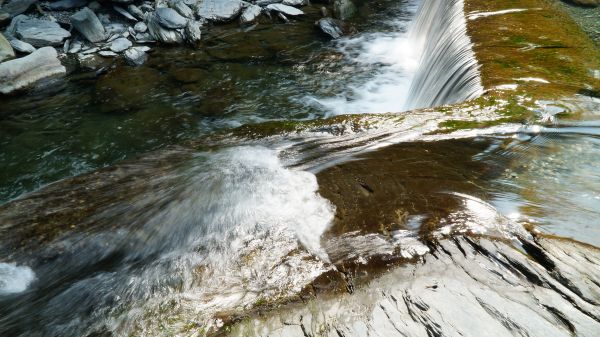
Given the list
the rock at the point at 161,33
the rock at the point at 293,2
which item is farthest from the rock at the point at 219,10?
the rock at the point at 161,33

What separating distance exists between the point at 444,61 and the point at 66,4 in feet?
34.1

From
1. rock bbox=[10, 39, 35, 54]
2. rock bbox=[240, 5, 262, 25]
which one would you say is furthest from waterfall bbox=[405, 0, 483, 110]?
rock bbox=[10, 39, 35, 54]

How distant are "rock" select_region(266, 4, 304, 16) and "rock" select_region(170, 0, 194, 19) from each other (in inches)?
88.8

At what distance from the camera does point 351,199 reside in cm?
322

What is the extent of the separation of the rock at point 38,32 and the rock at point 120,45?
1.25 m

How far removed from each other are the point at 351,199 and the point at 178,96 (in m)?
5.90

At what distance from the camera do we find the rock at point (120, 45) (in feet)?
33.1

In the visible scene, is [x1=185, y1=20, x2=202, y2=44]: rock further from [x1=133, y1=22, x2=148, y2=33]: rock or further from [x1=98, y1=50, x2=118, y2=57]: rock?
[x1=98, y1=50, x2=118, y2=57]: rock

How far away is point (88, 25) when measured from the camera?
1034 cm

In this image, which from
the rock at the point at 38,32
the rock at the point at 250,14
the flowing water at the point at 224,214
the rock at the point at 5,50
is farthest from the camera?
the rock at the point at 250,14

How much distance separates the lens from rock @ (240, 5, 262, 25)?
11.8 m

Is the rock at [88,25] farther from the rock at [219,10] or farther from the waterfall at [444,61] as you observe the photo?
the waterfall at [444,61]

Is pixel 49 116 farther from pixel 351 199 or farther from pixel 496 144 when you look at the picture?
pixel 496 144

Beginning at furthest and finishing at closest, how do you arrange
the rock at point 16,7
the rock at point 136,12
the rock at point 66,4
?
the rock at point 136,12 < the rock at point 66,4 < the rock at point 16,7
